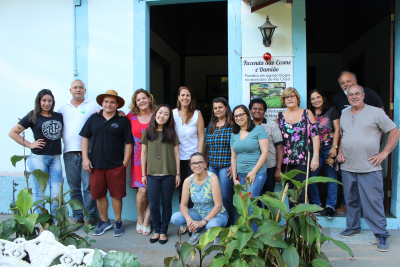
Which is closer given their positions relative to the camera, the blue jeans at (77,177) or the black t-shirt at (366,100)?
the black t-shirt at (366,100)

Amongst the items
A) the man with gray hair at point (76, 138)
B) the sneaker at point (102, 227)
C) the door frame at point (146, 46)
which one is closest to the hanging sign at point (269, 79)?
the door frame at point (146, 46)

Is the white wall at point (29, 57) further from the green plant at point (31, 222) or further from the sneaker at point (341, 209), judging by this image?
the sneaker at point (341, 209)

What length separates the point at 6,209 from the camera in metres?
4.79

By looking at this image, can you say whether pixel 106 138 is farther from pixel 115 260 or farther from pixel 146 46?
pixel 115 260

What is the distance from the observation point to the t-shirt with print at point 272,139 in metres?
3.67

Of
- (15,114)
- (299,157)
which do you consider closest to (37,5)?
(15,114)

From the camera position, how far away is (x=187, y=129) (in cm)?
385

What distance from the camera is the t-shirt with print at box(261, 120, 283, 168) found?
3670mm

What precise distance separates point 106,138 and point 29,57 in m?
2.18

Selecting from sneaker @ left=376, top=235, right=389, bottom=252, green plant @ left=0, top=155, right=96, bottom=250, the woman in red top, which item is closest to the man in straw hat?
the woman in red top

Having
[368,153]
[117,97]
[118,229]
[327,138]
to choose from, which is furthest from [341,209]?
[117,97]

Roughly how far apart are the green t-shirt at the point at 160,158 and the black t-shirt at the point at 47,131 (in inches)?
51.0

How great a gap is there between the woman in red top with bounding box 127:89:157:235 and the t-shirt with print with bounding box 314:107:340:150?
2.24m

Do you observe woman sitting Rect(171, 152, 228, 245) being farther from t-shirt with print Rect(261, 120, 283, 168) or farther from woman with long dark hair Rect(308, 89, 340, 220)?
woman with long dark hair Rect(308, 89, 340, 220)
